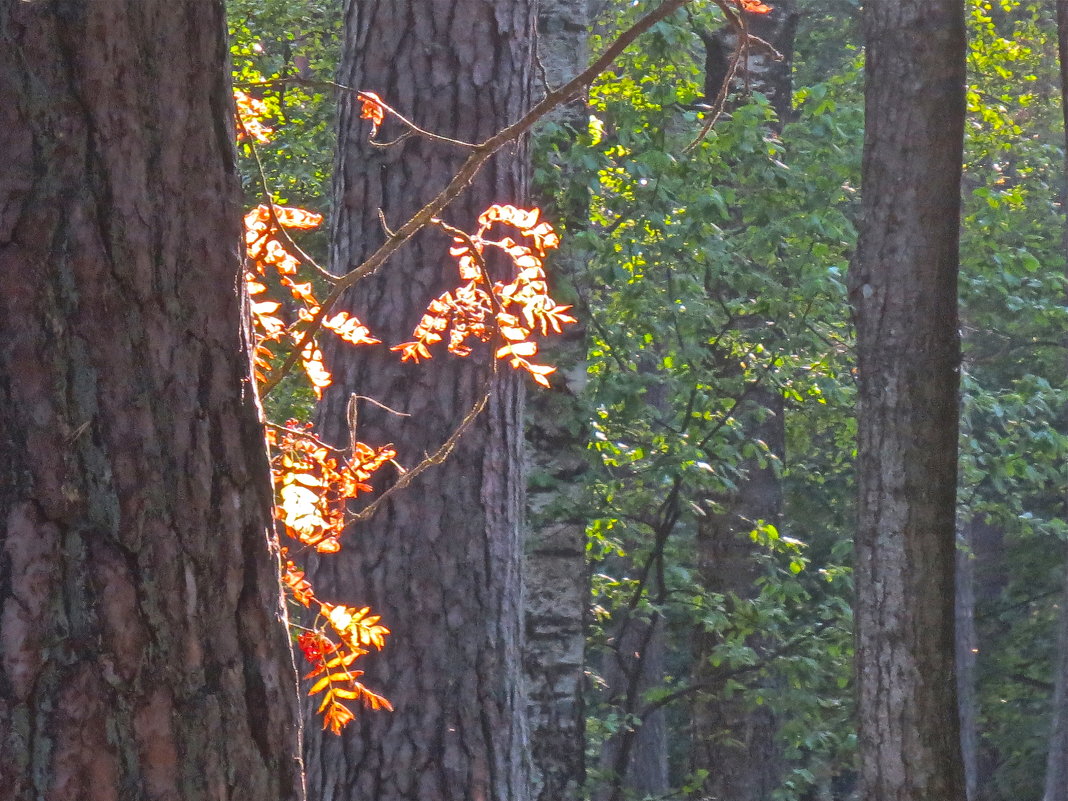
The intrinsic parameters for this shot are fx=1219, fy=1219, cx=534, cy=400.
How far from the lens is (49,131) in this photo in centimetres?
150

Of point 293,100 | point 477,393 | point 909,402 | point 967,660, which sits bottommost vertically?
point 967,660

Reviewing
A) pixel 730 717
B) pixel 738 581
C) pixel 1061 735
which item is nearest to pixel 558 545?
pixel 738 581

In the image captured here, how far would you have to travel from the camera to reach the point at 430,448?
152 inches

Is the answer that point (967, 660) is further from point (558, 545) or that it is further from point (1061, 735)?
point (558, 545)

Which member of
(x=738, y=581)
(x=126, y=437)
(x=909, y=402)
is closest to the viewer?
(x=126, y=437)

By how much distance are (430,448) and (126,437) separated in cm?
236

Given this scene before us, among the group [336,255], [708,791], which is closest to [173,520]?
[336,255]

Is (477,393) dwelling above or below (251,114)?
below

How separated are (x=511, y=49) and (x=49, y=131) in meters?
2.74

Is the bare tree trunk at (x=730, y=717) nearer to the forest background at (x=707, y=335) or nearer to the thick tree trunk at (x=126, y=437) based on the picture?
the forest background at (x=707, y=335)

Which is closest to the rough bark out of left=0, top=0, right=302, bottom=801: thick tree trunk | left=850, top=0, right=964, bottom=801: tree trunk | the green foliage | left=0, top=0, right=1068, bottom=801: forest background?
left=0, top=0, right=1068, bottom=801: forest background

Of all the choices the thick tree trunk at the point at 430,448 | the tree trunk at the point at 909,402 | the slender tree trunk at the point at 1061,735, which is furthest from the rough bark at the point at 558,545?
the slender tree trunk at the point at 1061,735

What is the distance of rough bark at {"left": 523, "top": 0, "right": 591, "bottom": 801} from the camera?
6.77 meters

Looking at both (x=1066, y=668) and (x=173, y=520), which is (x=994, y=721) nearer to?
(x=1066, y=668)
